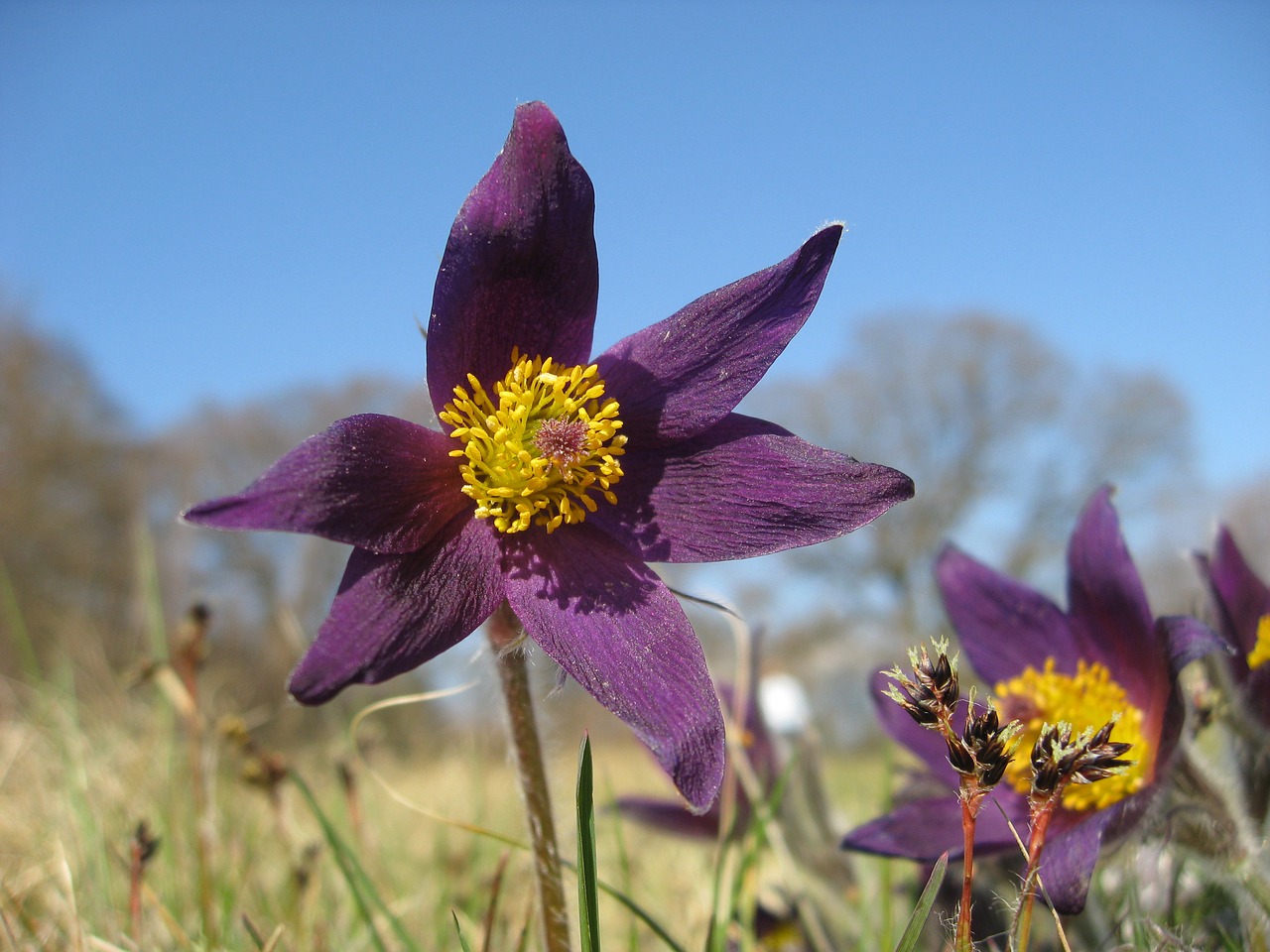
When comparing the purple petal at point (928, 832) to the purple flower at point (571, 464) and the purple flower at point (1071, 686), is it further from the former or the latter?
the purple flower at point (571, 464)

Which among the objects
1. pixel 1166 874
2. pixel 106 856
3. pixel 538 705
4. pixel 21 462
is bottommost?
pixel 1166 874

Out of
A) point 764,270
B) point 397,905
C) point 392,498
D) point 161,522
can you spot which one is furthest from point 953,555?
point 161,522

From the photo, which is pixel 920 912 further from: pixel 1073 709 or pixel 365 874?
pixel 365 874

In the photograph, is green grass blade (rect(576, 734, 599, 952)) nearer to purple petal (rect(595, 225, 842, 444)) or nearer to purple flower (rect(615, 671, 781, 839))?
purple petal (rect(595, 225, 842, 444))

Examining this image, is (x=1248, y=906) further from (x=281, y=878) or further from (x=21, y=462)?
(x=21, y=462)

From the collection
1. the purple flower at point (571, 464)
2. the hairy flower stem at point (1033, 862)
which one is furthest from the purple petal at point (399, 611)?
the hairy flower stem at point (1033, 862)

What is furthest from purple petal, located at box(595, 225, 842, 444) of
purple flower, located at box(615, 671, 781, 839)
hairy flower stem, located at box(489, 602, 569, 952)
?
purple flower, located at box(615, 671, 781, 839)
